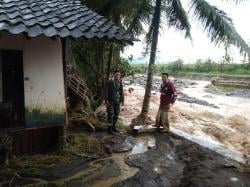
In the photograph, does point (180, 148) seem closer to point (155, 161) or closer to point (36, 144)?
point (155, 161)

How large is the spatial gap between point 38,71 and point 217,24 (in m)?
5.97

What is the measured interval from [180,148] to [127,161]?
6.38ft

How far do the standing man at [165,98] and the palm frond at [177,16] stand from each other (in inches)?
102

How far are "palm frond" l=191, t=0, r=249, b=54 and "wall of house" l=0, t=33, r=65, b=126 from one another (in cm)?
535

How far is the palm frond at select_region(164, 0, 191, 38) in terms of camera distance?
37.0 ft

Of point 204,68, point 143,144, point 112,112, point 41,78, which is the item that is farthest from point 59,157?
point 204,68

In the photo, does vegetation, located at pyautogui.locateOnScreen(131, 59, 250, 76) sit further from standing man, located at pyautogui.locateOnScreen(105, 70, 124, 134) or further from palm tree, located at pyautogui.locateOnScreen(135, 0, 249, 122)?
standing man, located at pyautogui.locateOnScreen(105, 70, 124, 134)

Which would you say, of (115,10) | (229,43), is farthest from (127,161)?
(115,10)

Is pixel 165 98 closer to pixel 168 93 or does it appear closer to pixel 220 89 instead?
pixel 168 93

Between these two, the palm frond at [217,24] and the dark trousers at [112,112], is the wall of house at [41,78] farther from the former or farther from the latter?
the palm frond at [217,24]

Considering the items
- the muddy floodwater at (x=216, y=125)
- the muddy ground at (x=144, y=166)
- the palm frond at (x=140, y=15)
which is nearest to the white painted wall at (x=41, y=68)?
the muddy ground at (x=144, y=166)

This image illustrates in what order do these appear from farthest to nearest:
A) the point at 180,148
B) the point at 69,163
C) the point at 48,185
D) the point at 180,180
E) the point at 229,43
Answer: the point at 229,43, the point at 180,148, the point at 69,163, the point at 180,180, the point at 48,185

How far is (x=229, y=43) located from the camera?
10.1 metres

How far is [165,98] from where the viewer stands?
10.1 metres
